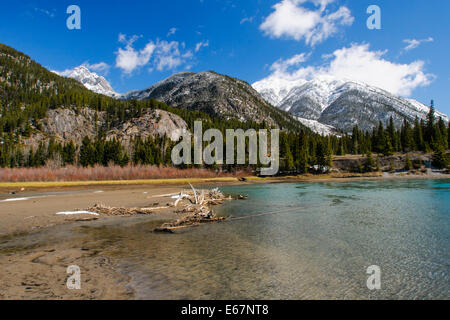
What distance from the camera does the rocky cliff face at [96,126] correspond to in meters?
147

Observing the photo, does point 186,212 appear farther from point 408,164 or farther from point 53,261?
point 408,164

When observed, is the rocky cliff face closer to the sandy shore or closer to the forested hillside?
the forested hillside

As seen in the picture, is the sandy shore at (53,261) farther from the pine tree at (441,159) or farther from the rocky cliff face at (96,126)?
the rocky cliff face at (96,126)

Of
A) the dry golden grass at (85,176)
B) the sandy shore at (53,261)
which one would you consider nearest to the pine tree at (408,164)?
the dry golden grass at (85,176)

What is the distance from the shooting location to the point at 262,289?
7781 millimetres

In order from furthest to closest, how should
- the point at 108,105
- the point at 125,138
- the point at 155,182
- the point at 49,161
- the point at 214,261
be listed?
1. the point at 108,105
2. the point at 125,138
3. the point at 49,161
4. the point at 155,182
5. the point at 214,261

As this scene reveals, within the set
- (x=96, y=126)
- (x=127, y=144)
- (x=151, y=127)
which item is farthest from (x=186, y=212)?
(x=96, y=126)

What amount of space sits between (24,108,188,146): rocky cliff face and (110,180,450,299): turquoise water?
132 m

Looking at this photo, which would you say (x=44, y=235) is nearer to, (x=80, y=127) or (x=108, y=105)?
(x=80, y=127)

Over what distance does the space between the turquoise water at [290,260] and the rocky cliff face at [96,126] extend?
13236cm

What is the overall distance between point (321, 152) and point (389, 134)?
44.8 meters

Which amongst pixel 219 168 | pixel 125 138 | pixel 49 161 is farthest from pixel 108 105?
pixel 219 168

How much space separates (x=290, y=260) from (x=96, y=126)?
17792 centimetres
